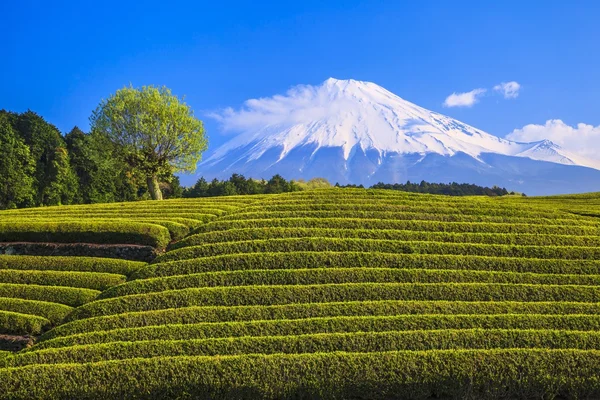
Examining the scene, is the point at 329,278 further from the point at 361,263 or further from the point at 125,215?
the point at 125,215

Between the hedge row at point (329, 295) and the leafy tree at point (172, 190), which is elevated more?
the leafy tree at point (172, 190)

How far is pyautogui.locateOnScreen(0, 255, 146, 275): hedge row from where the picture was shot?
55.7 ft

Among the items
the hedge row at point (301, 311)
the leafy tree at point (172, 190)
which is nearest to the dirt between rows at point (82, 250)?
the hedge row at point (301, 311)

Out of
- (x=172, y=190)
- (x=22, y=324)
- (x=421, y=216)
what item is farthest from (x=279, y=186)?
(x=22, y=324)

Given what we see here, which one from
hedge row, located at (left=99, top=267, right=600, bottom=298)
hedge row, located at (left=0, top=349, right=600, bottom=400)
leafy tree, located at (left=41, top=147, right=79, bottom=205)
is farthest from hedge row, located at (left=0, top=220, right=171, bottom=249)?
leafy tree, located at (left=41, top=147, right=79, bottom=205)

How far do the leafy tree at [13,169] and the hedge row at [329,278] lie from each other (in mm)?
43469

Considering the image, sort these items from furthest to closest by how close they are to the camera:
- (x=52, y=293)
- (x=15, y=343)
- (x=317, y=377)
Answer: (x=52, y=293)
(x=15, y=343)
(x=317, y=377)

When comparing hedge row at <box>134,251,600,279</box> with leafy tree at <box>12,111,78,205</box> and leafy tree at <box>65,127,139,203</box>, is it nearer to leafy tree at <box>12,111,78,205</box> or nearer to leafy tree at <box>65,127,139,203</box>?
leafy tree at <box>65,127,139,203</box>

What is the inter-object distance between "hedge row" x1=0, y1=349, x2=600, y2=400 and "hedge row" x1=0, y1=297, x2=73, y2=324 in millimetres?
3152

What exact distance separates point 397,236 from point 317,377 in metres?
8.79

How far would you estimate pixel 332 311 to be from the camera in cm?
1295

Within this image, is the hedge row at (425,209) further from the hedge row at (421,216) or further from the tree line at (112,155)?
the tree line at (112,155)

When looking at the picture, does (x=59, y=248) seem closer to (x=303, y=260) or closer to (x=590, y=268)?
(x=303, y=260)

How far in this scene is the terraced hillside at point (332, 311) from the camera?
34.5 feet
